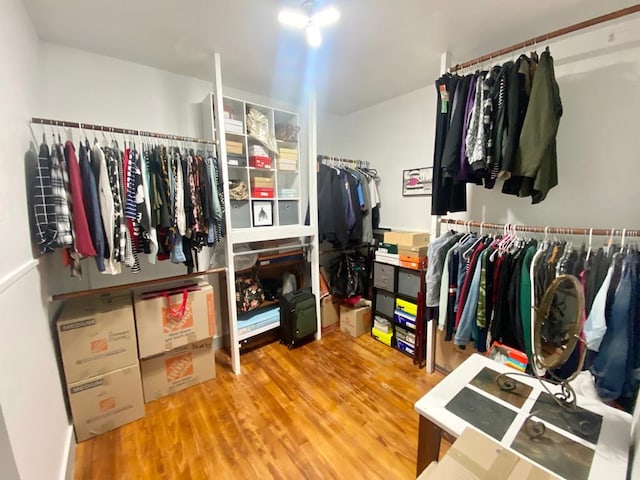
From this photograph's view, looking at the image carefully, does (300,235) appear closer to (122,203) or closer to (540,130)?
(122,203)

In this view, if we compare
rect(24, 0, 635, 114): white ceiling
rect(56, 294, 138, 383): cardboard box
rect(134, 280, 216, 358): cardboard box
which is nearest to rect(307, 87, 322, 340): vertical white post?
rect(24, 0, 635, 114): white ceiling

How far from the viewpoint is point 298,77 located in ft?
7.92

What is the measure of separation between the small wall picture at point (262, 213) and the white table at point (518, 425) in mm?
1936

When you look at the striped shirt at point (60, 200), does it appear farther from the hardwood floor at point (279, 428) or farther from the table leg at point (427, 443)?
the table leg at point (427, 443)

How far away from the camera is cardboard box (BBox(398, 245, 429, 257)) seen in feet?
7.64

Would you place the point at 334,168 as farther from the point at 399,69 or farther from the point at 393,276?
the point at 393,276

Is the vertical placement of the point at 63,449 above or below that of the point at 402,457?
above

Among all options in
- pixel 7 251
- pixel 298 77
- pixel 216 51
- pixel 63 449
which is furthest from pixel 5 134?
pixel 298 77

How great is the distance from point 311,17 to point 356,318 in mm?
2447

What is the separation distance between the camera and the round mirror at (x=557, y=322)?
2.77ft

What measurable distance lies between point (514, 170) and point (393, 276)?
4.32 ft

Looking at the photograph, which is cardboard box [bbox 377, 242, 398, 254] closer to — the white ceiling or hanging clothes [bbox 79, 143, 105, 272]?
the white ceiling

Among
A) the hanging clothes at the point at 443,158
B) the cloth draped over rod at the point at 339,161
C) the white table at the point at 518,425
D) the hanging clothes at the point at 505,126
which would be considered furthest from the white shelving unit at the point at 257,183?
the white table at the point at 518,425

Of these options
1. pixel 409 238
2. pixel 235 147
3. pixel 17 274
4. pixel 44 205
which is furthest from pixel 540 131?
pixel 44 205
